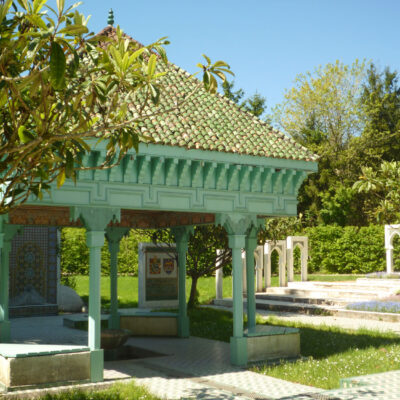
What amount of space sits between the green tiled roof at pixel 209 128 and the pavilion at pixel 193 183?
2 cm

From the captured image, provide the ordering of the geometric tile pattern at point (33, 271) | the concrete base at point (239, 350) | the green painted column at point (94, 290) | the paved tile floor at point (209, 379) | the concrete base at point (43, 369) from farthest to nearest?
the geometric tile pattern at point (33, 271)
the concrete base at point (239, 350)
the green painted column at point (94, 290)
the concrete base at point (43, 369)
the paved tile floor at point (209, 379)

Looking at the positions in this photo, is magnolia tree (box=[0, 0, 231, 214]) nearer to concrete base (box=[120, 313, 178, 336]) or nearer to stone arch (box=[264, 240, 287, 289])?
concrete base (box=[120, 313, 178, 336])

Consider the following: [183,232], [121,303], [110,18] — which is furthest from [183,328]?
Answer: [121,303]

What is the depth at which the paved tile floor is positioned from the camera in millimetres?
8883

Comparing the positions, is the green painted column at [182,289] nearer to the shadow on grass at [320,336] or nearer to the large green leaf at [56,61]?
the shadow on grass at [320,336]

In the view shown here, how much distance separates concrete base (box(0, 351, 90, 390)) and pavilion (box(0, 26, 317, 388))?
210 millimetres

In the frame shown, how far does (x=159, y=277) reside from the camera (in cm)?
2031

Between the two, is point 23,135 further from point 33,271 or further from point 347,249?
point 347,249

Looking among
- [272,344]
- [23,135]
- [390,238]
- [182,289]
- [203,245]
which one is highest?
[23,135]

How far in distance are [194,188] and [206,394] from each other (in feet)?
12.9

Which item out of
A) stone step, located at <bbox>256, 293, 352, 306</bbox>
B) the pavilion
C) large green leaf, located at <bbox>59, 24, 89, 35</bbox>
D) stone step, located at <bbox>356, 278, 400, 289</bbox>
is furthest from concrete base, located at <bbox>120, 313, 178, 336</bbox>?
stone step, located at <bbox>356, 278, 400, 289</bbox>

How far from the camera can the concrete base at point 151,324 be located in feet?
50.8

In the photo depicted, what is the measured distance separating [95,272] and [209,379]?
112 inches

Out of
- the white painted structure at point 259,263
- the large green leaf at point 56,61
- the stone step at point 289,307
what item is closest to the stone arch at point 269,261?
the white painted structure at point 259,263
